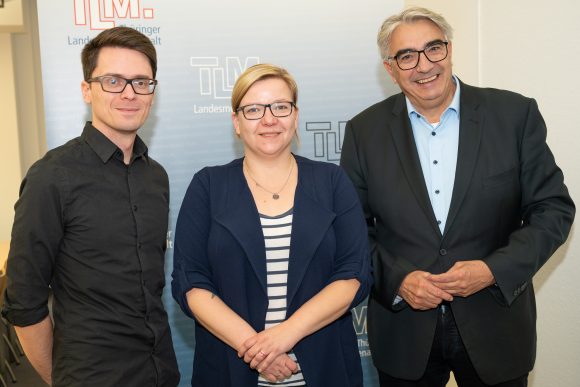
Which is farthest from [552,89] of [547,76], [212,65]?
[212,65]

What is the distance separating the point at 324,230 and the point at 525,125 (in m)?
0.90

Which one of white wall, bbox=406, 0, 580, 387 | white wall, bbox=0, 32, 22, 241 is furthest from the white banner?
white wall, bbox=0, 32, 22, 241

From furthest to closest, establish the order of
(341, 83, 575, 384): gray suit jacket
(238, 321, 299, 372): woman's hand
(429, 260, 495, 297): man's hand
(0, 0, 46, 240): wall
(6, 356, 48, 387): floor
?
(0, 0, 46, 240): wall, (6, 356, 48, 387): floor, (341, 83, 575, 384): gray suit jacket, (429, 260, 495, 297): man's hand, (238, 321, 299, 372): woman's hand

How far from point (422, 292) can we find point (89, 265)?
1.15 meters

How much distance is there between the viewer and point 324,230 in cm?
196

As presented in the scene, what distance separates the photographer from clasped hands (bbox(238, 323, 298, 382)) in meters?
1.83

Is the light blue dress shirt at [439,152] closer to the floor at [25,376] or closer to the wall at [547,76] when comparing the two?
the wall at [547,76]

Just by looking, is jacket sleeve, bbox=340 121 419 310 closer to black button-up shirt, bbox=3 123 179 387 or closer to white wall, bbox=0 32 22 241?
black button-up shirt, bbox=3 123 179 387

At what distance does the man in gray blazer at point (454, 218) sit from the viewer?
213 cm

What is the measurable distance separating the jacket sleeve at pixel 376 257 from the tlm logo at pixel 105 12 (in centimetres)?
149

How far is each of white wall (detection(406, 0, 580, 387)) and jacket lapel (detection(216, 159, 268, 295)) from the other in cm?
174

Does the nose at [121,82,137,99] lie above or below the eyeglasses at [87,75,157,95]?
below

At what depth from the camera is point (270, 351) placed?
1.82m

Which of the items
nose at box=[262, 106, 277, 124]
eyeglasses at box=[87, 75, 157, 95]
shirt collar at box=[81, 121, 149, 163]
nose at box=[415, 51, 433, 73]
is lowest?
shirt collar at box=[81, 121, 149, 163]
